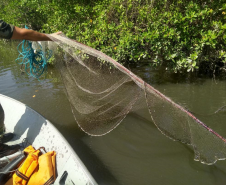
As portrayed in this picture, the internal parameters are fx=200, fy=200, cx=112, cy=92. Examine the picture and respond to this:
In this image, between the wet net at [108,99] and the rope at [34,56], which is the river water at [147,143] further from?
the rope at [34,56]

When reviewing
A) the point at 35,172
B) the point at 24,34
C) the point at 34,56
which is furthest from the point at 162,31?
the point at 35,172

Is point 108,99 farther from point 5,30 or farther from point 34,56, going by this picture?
point 5,30

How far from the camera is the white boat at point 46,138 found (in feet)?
8.11

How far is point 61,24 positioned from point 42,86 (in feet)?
7.34

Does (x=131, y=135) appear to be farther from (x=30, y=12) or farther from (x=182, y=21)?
(x=30, y=12)

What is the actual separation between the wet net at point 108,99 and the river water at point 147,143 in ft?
1.34

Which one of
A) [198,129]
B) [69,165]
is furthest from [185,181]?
[69,165]

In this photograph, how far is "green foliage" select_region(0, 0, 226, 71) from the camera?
455 cm

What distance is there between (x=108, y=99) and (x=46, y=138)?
1218 millimetres

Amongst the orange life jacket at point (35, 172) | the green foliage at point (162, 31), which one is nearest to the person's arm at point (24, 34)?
the orange life jacket at point (35, 172)

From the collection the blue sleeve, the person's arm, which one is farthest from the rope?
the blue sleeve

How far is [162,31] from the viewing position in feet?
15.2

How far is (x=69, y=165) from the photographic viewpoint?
261 cm

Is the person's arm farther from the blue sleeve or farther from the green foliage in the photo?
the green foliage
